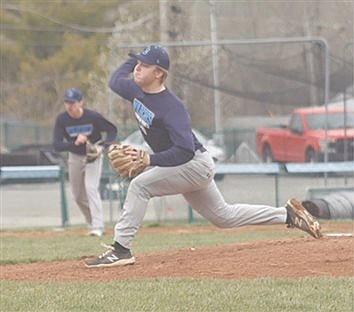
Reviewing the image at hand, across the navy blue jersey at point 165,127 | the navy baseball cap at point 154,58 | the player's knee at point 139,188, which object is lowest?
the player's knee at point 139,188

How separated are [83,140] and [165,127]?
196 inches

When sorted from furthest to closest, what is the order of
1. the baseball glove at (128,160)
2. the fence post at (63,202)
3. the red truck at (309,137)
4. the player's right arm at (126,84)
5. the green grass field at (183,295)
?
the red truck at (309,137) → the fence post at (63,202) → the player's right arm at (126,84) → the baseball glove at (128,160) → the green grass field at (183,295)

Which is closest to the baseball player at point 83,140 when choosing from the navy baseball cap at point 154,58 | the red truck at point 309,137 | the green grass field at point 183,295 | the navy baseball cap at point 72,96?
the navy baseball cap at point 72,96

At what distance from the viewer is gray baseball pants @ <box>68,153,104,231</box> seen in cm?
1262

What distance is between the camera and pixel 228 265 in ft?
25.1

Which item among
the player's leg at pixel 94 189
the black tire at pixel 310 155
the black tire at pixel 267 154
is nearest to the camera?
the player's leg at pixel 94 189

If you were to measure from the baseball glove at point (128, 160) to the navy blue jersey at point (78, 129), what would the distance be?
4.96 meters

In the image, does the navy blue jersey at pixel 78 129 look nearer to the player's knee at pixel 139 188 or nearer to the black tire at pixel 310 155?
the player's knee at pixel 139 188

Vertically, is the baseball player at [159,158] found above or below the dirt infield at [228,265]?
above

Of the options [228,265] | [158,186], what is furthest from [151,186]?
[228,265]

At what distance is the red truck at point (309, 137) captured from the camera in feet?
58.0

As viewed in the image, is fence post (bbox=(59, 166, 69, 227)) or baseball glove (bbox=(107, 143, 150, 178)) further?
fence post (bbox=(59, 166, 69, 227))

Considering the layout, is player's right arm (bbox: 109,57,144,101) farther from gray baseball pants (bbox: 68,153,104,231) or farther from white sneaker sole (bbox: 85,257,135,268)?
gray baseball pants (bbox: 68,153,104,231)

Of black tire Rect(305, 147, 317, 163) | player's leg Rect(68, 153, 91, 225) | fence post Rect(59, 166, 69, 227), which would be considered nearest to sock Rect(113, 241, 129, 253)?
player's leg Rect(68, 153, 91, 225)
